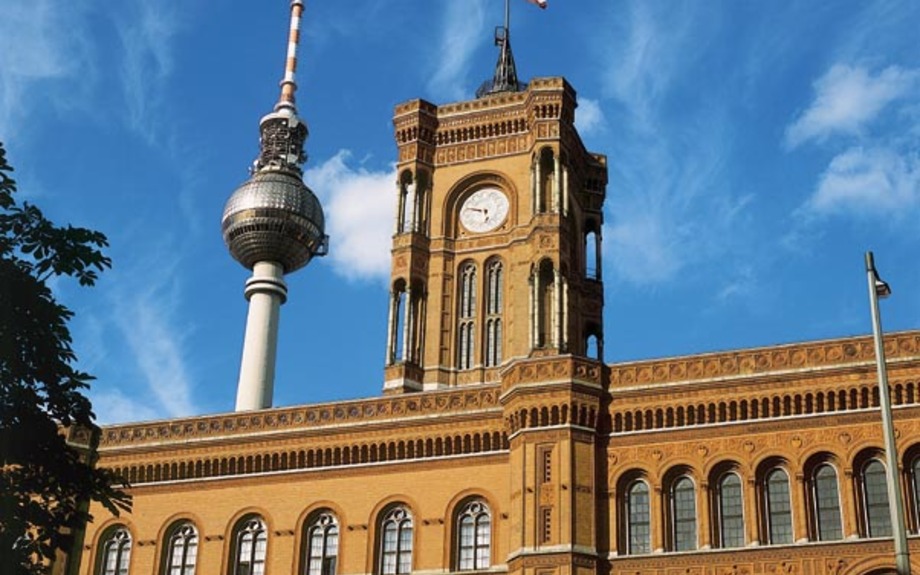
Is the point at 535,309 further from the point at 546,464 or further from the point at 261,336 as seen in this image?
the point at 546,464

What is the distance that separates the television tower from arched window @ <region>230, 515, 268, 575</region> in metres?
16.3

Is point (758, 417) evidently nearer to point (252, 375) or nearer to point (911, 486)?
point (911, 486)

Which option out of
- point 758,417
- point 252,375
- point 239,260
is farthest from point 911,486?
point 239,260

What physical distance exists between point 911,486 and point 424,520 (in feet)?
49.7

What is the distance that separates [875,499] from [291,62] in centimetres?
4490

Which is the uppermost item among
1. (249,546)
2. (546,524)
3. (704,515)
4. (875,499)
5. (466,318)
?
(466,318)

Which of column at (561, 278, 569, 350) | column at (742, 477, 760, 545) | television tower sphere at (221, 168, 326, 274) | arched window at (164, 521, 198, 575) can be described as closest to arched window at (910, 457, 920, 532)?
column at (742, 477, 760, 545)

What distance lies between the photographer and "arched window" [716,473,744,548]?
3588 centimetres

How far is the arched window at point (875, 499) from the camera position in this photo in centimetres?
3425

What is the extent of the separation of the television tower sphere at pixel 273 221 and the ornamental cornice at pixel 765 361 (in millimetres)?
27518

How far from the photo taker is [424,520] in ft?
131

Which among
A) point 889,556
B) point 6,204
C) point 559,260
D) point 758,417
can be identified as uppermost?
point 559,260

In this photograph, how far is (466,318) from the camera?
56500 millimetres

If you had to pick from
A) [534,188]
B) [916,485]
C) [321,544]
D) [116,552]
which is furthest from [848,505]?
[116,552]
